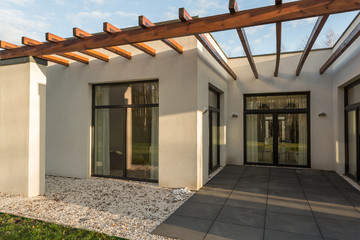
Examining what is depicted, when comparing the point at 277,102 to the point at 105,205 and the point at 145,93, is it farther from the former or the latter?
the point at 105,205

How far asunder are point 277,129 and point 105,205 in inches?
258

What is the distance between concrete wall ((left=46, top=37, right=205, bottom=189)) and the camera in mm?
5531

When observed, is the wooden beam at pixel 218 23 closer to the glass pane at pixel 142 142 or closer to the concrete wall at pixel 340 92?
the glass pane at pixel 142 142

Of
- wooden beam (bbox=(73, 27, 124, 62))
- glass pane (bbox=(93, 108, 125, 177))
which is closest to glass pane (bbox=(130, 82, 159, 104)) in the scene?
glass pane (bbox=(93, 108, 125, 177))

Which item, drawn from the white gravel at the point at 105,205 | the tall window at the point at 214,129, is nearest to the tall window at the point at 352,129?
the tall window at the point at 214,129

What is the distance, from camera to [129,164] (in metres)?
6.41

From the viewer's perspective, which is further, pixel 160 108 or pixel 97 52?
pixel 97 52

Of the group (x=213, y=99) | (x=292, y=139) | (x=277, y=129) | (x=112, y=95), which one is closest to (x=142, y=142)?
(x=112, y=95)

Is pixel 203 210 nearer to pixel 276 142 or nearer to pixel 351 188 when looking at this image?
pixel 351 188

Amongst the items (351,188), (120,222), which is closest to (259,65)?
(351,188)

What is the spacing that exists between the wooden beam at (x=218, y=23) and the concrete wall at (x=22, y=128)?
0.66 metres

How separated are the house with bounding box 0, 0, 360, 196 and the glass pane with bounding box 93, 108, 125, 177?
29 mm

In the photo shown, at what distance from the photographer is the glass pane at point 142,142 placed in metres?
6.11

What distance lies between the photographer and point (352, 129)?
6.57m
